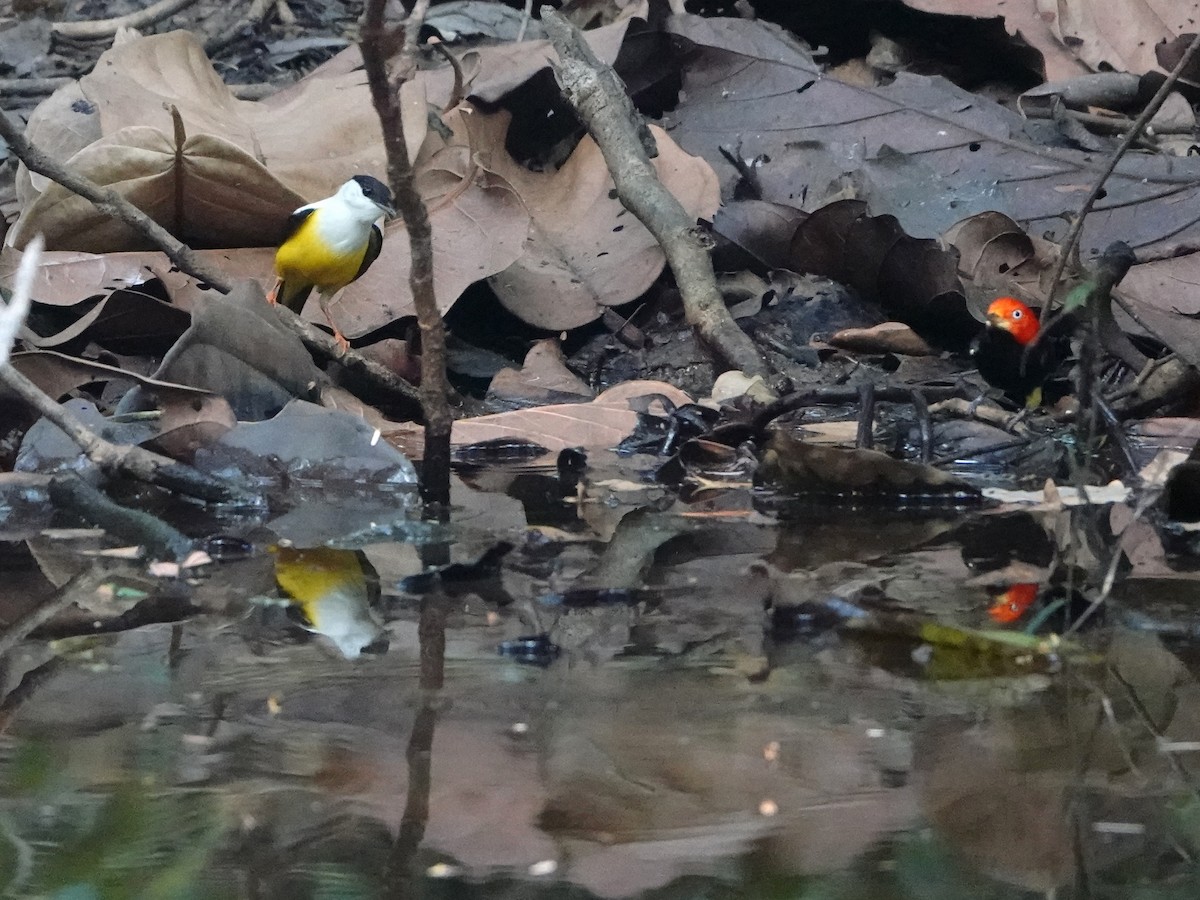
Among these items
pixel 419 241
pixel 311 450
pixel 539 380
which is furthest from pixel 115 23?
pixel 419 241

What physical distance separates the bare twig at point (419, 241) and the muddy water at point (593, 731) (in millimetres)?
258

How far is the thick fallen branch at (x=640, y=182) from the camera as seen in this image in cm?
355

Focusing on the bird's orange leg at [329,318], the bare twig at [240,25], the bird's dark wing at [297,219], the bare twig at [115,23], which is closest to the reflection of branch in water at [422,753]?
the bird's orange leg at [329,318]

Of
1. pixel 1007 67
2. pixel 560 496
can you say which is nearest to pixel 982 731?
pixel 560 496

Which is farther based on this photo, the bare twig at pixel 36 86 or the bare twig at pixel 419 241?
the bare twig at pixel 36 86

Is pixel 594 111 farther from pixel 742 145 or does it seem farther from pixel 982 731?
pixel 982 731

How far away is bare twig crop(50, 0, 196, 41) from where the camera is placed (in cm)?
549

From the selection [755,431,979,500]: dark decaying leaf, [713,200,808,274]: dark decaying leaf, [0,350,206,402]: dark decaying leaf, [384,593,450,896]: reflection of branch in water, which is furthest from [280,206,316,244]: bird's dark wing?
[384,593,450,896]: reflection of branch in water

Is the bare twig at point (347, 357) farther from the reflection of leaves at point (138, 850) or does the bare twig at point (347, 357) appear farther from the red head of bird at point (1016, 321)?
the reflection of leaves at point (138, 850)

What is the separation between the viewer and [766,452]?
2.53 metres

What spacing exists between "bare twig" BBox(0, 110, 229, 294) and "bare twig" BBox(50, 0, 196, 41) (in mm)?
2834

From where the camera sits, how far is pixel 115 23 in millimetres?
5578

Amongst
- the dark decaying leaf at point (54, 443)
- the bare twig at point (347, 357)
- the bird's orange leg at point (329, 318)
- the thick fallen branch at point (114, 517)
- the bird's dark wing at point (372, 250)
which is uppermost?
the thick fallen branch at point (114, 517)

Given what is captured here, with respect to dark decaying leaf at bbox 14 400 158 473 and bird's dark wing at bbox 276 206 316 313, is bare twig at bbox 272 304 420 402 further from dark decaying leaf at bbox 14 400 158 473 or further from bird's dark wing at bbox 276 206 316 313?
bird's dark wing at bbox 276 206 316 313
